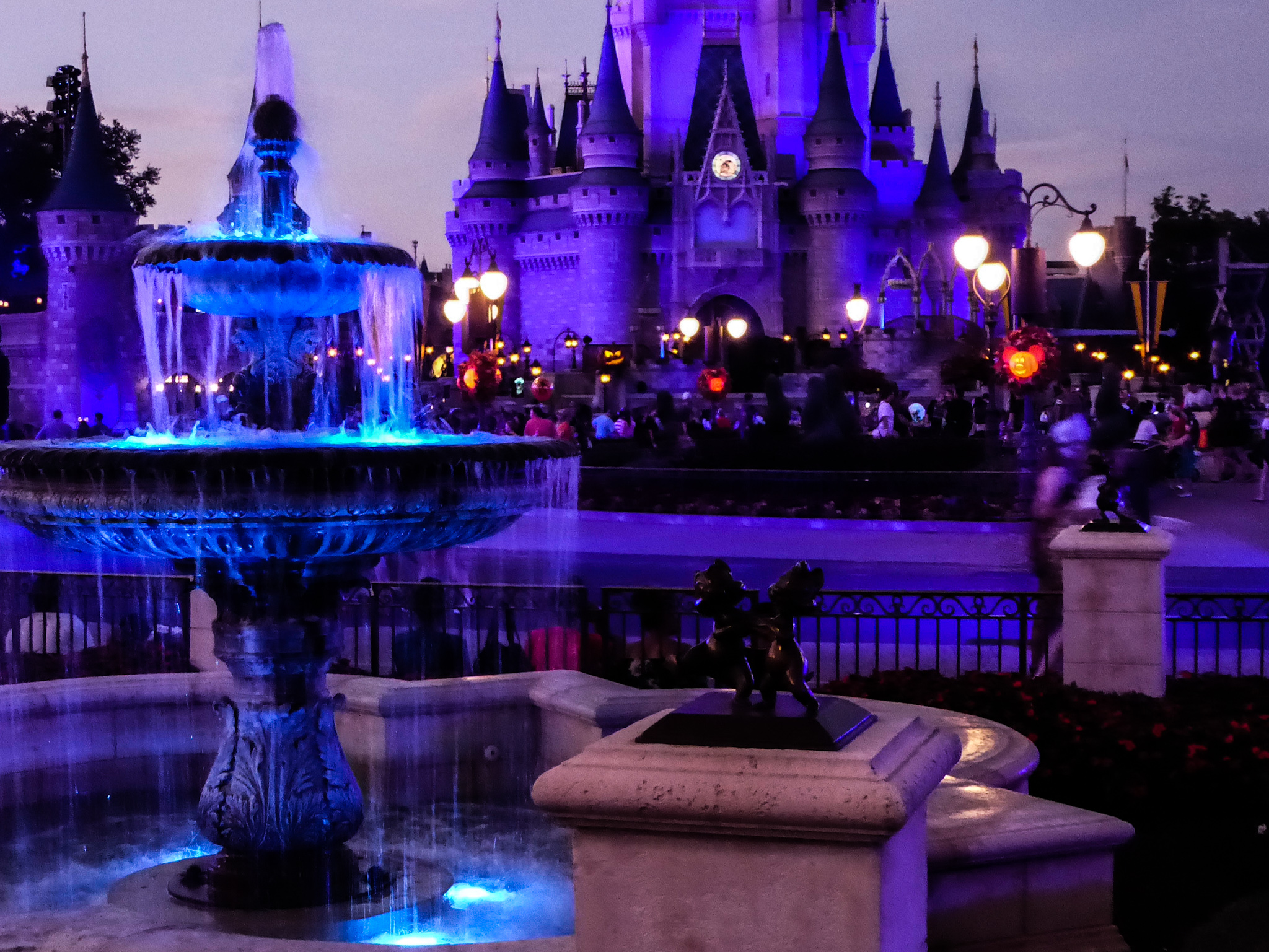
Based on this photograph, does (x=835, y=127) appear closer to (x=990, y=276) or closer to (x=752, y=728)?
(x=990, y=276)

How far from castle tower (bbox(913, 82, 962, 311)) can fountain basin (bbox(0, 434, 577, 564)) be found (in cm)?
7343

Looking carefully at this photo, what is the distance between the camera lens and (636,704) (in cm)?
623

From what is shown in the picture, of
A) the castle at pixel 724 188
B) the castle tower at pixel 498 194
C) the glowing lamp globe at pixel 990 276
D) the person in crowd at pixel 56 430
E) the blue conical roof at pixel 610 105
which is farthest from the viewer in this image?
the castle tower at pixel 498 194

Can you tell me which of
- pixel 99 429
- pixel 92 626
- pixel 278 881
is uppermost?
pixel 99 429

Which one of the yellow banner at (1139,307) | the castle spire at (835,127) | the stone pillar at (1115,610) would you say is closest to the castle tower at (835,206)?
the castle spire at (835,127)

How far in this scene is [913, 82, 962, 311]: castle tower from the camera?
7788 cm

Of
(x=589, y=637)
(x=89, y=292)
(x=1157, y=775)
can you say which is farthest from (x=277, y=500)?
(x=89, y=292)

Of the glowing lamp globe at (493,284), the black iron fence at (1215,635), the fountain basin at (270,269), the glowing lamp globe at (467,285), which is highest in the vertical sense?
the glowing lamp globe at (467,285)

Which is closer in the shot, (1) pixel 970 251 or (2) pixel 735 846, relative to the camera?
(2) pixel 735 846

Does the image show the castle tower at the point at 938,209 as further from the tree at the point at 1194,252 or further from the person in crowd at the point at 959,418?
the person in crowd at the point at 959,418

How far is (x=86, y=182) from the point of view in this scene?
63844mm

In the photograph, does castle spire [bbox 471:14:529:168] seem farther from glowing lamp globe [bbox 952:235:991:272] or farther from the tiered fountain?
the tiered fountain

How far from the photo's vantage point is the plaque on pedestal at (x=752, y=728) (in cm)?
333

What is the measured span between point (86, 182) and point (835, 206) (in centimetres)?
3417
